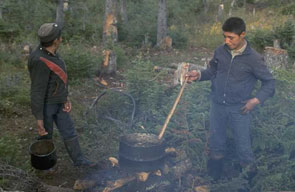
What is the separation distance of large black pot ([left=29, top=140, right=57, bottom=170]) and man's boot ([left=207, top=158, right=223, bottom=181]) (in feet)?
7.20

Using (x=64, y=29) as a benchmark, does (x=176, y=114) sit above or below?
below

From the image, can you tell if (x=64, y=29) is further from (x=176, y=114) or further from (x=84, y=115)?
(x=176, y=114)

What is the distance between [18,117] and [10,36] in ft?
23.9

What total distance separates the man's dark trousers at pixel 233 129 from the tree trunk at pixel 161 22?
400 inches

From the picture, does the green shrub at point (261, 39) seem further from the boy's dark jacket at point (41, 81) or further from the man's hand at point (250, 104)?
the boy's dark jacket at point (41, 81)

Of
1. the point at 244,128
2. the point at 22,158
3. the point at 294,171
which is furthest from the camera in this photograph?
the point at 22,158

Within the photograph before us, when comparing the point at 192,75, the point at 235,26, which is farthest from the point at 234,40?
the point at 192,75

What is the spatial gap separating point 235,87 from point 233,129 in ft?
2.02

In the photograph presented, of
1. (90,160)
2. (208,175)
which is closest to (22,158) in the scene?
(90,160)

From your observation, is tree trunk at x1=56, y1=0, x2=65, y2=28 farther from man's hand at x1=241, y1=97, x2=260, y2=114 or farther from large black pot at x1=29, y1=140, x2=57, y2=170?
man's hand at x1=241, y1=97, x2=260, y2=114

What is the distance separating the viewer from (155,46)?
14484 millimetres

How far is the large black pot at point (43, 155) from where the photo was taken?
4445mm

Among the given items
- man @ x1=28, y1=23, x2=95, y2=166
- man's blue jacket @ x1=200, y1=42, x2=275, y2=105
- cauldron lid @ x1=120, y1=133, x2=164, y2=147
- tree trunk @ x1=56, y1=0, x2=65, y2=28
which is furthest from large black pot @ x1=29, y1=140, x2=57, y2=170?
tree trunk @ x1=56, y1=0, x2=65, y2=28

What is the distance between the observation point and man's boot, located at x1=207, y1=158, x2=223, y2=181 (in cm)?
476
